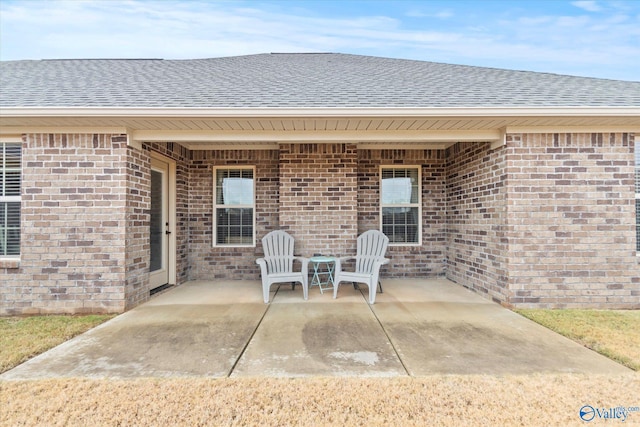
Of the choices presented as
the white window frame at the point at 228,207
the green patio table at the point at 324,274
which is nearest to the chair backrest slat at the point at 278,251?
the green patio table at the point at 324,274

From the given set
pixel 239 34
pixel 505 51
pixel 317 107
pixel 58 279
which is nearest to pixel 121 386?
pixel 58 279

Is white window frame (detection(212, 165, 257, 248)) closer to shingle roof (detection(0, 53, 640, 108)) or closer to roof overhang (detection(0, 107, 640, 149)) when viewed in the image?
shingle roof (detection(0, 53, 640, 108))

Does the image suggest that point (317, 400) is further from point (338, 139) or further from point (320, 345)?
point (338, 139)

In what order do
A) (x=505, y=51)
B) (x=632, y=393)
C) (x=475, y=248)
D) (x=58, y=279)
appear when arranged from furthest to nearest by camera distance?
1. (x=505, y=51)
2. (x=475, y=248)
3. (x=58, y=279)
4. (x=632, y=393)

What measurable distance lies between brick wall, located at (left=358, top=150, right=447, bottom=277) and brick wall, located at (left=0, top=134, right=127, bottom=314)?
13.3ft

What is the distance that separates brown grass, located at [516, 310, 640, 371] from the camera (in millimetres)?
2799

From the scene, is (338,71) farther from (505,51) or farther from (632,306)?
(505,51)

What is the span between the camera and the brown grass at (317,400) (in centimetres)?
190

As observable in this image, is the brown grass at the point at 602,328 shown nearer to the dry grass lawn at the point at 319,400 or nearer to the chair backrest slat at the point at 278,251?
the dry grass lawn at the point at 319,400

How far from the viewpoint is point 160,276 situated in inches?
215

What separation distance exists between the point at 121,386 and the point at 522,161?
5.04 meters

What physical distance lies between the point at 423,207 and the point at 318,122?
313 centimetres

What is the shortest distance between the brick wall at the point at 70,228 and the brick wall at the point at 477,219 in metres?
5.13

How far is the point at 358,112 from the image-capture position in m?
3.90
